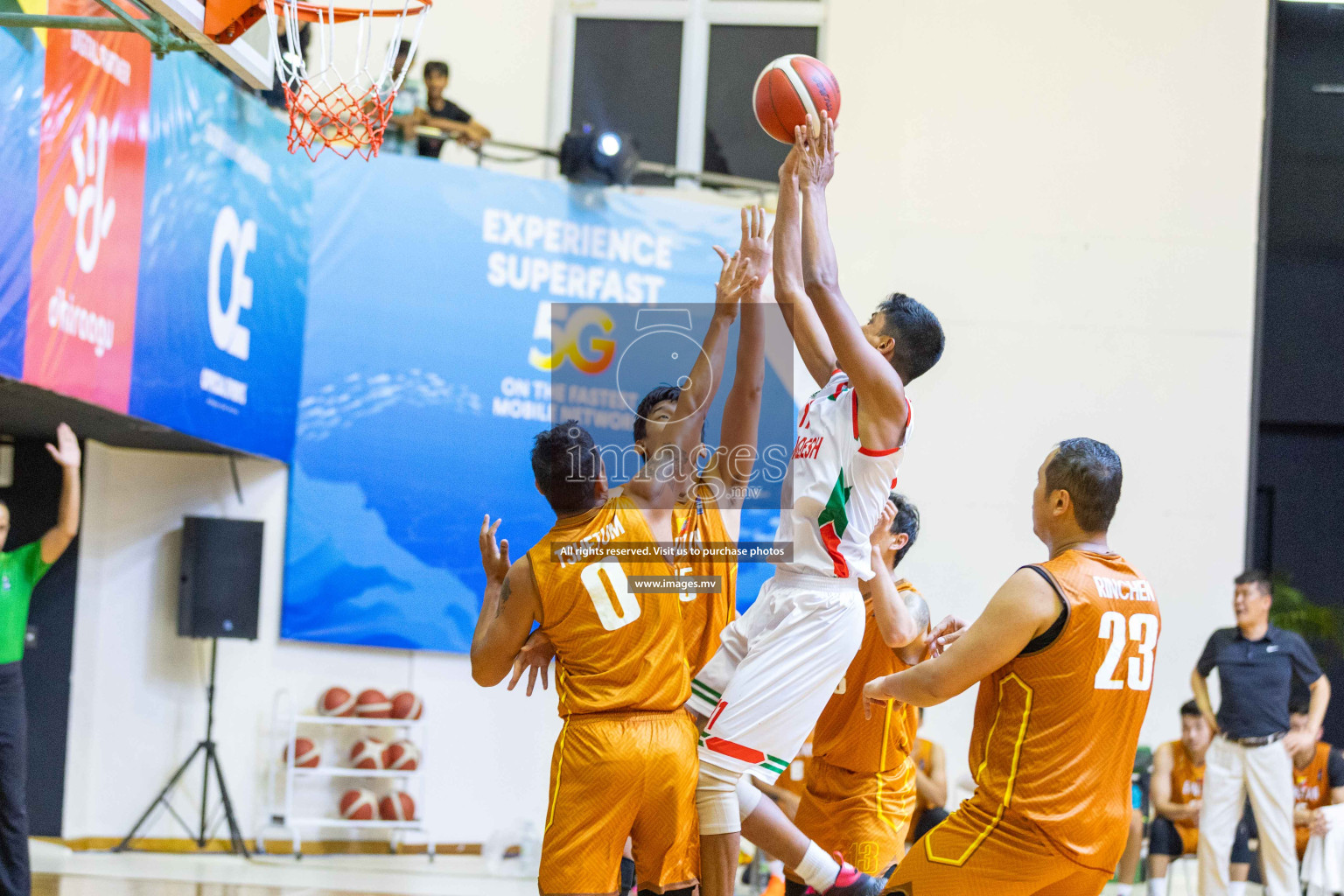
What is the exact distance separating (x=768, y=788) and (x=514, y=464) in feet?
10.5

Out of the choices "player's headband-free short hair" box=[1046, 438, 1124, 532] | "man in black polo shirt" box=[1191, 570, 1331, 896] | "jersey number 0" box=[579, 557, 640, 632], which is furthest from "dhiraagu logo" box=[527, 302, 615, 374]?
"player's headband-free short hair" box=[1046, 438, 1124, 532]

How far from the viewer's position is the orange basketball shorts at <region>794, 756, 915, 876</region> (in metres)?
4.41

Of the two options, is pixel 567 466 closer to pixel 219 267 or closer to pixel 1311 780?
pixel 219 267

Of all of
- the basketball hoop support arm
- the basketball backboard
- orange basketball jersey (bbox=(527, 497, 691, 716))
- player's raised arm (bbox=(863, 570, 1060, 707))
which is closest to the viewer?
player's raised arm (bbox=(863, 570, 1060, 707))

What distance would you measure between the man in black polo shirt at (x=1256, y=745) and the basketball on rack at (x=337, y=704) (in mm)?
5753

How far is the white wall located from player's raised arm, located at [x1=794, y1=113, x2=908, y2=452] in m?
6.63

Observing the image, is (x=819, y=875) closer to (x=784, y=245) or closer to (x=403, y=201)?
(x=784, y=245)

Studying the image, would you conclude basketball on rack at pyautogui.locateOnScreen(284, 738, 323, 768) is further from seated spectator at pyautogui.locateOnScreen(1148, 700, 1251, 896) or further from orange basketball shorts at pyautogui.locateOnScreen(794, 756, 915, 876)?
seated spectator at pyautogui.locateOnScreen(1148, 700, 1251, 896)

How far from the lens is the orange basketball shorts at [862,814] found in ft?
14.5

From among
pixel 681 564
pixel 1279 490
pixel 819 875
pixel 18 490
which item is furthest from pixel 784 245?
pixel 1279 490

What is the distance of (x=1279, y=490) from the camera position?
11969 millimetres

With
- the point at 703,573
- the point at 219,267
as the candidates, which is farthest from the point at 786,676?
the point at 219,267

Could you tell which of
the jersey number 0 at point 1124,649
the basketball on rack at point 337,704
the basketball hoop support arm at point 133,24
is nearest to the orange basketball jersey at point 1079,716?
the jersey number 0 at point 1124,649

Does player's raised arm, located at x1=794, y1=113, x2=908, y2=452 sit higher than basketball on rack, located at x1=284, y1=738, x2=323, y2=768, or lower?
higher
